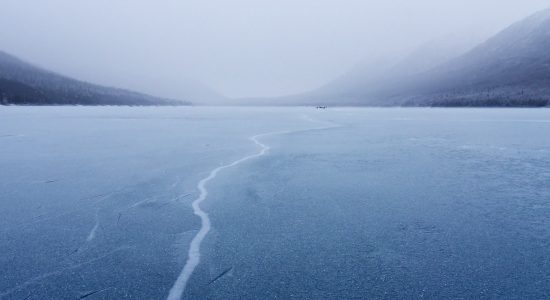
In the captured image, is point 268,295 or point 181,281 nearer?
point 268,295

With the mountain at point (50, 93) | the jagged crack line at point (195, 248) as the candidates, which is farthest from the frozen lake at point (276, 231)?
the mountain at point (50, 93)

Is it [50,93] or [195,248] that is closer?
[195,248]

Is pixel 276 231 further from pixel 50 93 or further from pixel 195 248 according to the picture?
pixel 50 93

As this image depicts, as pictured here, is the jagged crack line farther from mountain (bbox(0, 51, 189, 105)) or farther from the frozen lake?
mountain (bbox(0, 51, 189, 105))

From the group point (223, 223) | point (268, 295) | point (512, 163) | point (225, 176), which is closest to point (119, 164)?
point (225, 176)

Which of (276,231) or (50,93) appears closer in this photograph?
(276,231)

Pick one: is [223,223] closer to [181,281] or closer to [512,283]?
[181,281]

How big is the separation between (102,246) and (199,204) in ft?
7.04

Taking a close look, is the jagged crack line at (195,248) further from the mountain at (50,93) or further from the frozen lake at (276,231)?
the mountain at (50,93)

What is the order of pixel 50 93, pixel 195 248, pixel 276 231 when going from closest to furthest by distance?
pixel 195 248, pixel 276 231, pixel 50 93

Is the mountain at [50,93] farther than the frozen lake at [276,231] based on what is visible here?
Yes

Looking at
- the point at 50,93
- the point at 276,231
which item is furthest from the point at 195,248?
the point at 50,93

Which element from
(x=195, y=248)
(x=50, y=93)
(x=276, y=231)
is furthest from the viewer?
(x=50, y=93)

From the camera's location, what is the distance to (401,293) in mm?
3762
